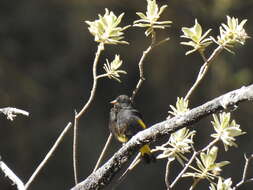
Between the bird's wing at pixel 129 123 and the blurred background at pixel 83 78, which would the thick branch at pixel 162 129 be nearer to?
the bird's wing at pixel 129 123

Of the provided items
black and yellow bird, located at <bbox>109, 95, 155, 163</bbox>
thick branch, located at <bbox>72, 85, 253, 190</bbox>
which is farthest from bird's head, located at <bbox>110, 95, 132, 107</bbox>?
thick branch, located at <bbox>72, 85, 253, 190</bbox>

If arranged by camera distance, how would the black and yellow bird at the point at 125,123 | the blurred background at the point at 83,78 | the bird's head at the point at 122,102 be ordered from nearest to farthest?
the black and yellow bird at the point at 125,123 < the bird's head at the point at 122,102 < the blurred background at the point at 83,78

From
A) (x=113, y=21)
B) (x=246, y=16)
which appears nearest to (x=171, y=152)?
(x=113, y=21)

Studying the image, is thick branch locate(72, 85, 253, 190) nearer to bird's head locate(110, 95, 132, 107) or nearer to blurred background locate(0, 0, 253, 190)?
bird's head locate(110, 95, 132, 107)

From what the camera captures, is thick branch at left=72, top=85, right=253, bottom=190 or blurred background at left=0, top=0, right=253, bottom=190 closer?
thick branch at left=72, top=85, right=253, bottom=190

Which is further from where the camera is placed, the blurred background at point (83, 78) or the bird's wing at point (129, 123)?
the blurred background at point (83, 78)

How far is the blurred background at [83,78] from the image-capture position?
4590mm

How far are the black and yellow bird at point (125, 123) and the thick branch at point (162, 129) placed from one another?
1.19m

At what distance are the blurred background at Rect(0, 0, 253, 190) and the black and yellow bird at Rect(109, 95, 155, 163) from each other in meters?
1.97

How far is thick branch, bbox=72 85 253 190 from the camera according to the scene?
3.31ft

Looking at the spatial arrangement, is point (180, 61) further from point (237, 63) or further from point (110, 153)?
point (110, 153)

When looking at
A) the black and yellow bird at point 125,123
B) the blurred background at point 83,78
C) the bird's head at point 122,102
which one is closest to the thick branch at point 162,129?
the black and yellow bird at point 125,123

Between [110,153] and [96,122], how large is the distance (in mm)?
257

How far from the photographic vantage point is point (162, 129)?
1076mm
